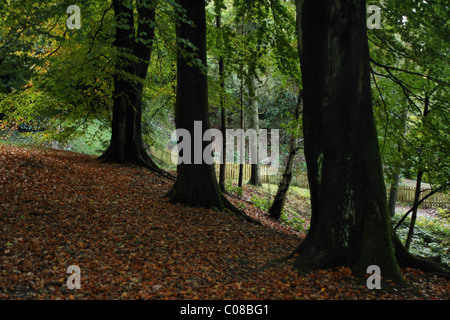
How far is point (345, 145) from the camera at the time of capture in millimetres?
5172

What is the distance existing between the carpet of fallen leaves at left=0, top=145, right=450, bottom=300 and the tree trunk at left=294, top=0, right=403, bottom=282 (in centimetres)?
40

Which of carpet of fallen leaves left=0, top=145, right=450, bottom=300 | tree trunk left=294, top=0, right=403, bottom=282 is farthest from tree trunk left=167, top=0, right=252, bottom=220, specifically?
tree trunk left=294, top=0, right=403, bottom=282

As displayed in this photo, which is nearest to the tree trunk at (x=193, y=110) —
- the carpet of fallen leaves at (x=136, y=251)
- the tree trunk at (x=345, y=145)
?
the carpet of fallen leaves at (x=136, y=251)

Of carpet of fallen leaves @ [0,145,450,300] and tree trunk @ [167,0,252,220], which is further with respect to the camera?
tree trunk @ [167,0,252,220]

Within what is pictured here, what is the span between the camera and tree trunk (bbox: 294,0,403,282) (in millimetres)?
5082

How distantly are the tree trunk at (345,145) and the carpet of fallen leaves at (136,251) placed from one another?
0.40 m

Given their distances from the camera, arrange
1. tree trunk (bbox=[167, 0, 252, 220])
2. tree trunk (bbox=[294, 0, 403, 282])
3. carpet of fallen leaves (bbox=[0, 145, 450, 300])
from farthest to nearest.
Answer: tree trunk (bbox=[167, 0, 252, 220]), tree trunk (bbox=[294, 0, 403, 282]), carpet of fallen leaves (bbox=[0, 145, 450, 300])

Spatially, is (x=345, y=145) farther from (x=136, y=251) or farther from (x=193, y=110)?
(x=193, y=110)

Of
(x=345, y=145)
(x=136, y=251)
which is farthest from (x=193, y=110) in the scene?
(x=345, y=145)

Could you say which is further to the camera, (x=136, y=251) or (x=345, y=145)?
(x=136, y=251)

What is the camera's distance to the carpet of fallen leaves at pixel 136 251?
4.51 meters

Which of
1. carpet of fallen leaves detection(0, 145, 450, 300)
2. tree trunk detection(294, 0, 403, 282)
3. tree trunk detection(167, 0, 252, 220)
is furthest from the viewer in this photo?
tree trunk detection(167, 0, 252, 220)

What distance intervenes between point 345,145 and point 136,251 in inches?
140

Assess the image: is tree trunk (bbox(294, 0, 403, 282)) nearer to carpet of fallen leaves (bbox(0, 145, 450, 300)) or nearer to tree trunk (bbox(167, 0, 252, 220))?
carpet of fallen leaves (bbox(0, 145, 450, 300))
